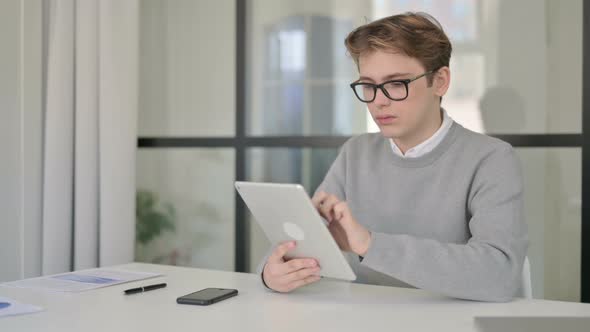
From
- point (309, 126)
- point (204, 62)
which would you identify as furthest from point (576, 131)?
point (204, 62)

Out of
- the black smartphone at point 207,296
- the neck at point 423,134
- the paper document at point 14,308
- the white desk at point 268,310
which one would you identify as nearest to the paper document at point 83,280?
the white desk at point 268,310

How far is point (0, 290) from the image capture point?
1.59m

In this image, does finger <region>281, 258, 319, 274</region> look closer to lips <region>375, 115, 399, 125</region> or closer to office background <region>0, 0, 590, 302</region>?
lips <region>375, 115, 399, 125</region>

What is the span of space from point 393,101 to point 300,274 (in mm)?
535

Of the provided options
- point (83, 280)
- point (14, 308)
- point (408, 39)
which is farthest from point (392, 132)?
point (14, 308)

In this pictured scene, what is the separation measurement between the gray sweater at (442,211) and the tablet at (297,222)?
9 centimetres

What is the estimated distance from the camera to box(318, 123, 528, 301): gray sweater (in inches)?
56.7

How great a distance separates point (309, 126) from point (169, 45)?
872 millimetres

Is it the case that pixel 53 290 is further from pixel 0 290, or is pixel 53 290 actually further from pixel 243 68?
pixel 243 68

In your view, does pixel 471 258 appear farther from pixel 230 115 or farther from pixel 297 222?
pixel 230 115

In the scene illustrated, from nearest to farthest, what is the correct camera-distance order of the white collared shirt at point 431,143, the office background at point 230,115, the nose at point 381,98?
the nose at point 381,98 < the white collared shirt at point 431,143 < the office background at point 230,115

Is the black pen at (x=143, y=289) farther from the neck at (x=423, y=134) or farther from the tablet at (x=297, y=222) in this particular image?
the neck at (x=423, y=134)

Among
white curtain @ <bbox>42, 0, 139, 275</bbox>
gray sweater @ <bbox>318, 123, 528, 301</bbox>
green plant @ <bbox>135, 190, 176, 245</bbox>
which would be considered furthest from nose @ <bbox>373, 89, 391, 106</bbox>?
green plant @ <bbox>135, 190, 176, 245</bbox>

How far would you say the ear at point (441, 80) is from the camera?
1.81 metres
